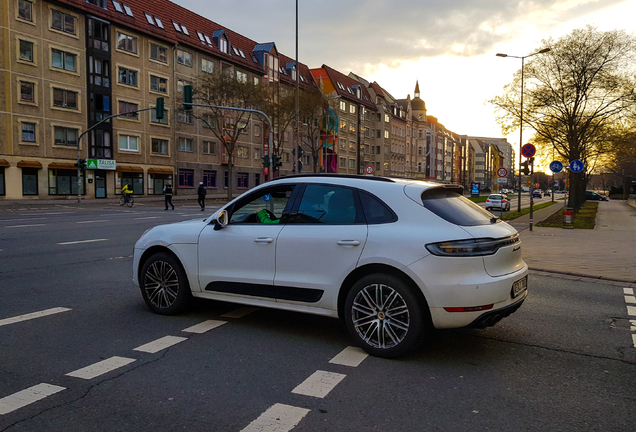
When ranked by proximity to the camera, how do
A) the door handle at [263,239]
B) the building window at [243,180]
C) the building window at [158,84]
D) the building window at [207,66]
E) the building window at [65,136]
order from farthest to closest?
the building window at [243,180], the building window at [207,66], the building window at [158,84], the building window at [65,136], the door handle at [263,239]

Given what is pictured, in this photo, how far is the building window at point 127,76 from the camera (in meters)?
45.1

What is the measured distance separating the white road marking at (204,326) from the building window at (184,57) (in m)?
49.5

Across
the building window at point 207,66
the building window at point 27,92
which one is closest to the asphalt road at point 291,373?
the building window at point 27,92

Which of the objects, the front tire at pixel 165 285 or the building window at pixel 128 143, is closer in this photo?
the front tire at pixel 165 285

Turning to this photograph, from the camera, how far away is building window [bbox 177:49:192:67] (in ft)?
168

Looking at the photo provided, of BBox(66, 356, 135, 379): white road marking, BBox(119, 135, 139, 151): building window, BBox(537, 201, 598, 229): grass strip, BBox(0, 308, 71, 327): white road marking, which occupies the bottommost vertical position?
BBox(537, 201, 598, 229): grass strip

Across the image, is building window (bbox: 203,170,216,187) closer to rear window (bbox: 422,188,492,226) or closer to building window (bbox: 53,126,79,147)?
building window (bbox: 53,126,79,147)

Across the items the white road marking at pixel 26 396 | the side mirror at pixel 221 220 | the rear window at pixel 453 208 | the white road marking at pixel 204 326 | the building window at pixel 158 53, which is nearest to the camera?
the white road marking at pixel 26 396

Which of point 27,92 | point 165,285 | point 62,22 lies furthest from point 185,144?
point 165,285

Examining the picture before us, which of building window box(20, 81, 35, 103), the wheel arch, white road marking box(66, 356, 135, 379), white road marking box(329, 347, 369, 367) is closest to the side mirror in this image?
the wheel arch

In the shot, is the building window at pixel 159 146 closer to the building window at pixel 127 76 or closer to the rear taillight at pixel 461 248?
the building window at pixel 127 76

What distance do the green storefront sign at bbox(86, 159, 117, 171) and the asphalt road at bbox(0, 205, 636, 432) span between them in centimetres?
3703

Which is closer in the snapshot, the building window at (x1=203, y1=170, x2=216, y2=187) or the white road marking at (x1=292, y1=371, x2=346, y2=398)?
the white road marking at (x1=292, y1=371, x2=346, y2=398)

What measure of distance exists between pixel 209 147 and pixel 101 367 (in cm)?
5282
